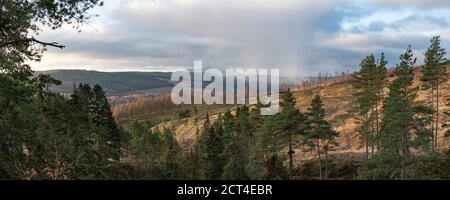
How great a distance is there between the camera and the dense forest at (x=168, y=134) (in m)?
13.6

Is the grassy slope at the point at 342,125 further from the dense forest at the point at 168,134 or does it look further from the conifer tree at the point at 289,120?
the conifer tree at the point at 289,120

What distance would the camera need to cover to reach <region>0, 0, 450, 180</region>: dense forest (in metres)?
13.6

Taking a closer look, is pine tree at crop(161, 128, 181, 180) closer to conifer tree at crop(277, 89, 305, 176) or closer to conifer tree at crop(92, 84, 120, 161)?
conifer tree at crop(92, 84, 120, 161)

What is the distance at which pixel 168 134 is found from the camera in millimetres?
88625

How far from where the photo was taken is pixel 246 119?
71312mm

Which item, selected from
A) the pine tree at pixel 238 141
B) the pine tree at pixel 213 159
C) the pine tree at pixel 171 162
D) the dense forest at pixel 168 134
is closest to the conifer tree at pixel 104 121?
the dense forest at pixel 168 134

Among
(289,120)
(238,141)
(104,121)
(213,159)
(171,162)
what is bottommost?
(171,162)

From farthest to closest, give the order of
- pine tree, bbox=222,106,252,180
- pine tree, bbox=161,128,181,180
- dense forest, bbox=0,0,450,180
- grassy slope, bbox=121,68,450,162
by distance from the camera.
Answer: grassy slope, bbox=121,68,450,162 < pine tree, bbox=161,128,181,180 < pine tree, bbox=222,106,252,180 < dense forest, bbox=0,0,450,180

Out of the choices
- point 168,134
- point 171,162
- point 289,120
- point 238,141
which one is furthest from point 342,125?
point 289,120

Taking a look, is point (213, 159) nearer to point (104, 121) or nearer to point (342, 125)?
point (104, 121)

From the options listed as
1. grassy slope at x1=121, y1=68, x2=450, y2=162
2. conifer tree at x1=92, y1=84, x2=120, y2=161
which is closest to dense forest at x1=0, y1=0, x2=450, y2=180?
conifer tree at x1=92, y1=84, x2=120, y2=161

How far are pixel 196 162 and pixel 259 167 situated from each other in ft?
53.5
